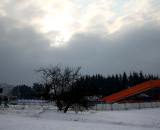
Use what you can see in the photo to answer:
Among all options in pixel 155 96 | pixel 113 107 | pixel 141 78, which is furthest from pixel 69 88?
pixel 141 78

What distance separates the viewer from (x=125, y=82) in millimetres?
151000

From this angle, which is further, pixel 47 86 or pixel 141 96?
pixel 141 96

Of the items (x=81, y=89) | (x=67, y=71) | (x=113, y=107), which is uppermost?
(x=67, y=71)

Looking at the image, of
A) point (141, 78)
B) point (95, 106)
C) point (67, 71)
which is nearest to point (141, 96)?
point (95, 106)

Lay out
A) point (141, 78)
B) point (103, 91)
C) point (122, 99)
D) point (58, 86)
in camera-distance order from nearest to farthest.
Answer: point (58, 86)
point (122, 99)
point (103, 91)
point (141, 78)

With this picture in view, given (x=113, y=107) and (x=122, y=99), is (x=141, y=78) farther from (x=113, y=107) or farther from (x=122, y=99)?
(x=113, y=107)

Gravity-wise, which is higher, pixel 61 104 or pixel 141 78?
pixel 141 78

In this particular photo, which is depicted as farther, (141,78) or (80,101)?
(141,78)

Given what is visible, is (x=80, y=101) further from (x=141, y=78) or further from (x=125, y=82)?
(x=141, y=78)

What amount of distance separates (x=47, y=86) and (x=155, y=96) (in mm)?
33136

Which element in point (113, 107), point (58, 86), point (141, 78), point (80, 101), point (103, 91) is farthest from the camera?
point (141, 78)

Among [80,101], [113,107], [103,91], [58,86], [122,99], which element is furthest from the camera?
[103,91]

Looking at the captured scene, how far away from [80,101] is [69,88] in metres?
3.48

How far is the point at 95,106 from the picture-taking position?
5469 centimetres
